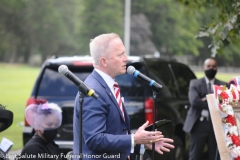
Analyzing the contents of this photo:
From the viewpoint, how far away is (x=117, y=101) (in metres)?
4.41

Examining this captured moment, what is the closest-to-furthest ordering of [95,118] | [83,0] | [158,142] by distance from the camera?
[95,118] < [158,142] < [83,0]

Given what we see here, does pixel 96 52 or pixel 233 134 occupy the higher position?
pixel 96 52

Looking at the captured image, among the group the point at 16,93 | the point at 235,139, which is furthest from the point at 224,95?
the point at 16,93

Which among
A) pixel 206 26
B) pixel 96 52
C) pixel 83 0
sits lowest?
pixel 96 52

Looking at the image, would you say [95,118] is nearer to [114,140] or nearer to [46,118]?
[114,140]

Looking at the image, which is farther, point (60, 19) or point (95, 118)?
point (60, 19)

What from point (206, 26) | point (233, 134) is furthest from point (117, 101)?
point (206, 26)

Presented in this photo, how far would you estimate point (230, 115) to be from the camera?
5391 millimetres

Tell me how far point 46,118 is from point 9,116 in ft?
3.55

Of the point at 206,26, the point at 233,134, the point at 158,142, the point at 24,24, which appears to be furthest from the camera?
the point at 24,24

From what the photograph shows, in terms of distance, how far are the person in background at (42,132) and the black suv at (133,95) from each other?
8.43 ft

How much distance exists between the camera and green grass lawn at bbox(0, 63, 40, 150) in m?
18.6

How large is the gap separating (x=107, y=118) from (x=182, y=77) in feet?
21.8

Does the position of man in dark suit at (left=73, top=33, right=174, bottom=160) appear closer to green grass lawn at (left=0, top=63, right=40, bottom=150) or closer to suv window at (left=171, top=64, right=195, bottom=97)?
green grass lawn at (left=0, top=63, right=40, bottom=150)
